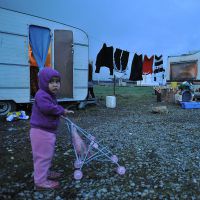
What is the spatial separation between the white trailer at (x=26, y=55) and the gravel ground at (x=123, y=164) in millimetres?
1893

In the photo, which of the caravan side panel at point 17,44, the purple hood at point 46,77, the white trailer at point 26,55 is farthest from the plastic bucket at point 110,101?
the purple hood at point 46,77

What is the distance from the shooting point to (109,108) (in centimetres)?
1262

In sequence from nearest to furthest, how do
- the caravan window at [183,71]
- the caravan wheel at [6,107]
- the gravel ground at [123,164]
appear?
the gravel ground at [123,164], the caravan wheel at [6,107], the caravan window at [183,71]

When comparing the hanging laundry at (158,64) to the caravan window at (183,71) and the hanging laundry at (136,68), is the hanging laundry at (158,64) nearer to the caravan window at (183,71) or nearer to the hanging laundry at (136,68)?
the caravan window at (183,71)

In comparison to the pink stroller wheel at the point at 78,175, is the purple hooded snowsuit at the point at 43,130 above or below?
above

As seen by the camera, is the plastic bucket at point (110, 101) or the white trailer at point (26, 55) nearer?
the white trailer at point (26, 55)

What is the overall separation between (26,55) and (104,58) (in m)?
5.40

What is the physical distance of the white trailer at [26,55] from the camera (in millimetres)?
9312

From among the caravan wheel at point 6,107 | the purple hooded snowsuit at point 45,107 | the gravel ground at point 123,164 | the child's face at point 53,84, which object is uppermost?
the child's face at point 53,84

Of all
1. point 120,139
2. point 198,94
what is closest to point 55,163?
point 120,139

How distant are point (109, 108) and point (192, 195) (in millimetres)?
9101

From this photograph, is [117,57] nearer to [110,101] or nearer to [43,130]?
[110,101]

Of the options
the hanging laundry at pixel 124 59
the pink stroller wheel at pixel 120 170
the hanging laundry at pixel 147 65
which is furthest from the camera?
the hanging laundry at pixel 147 65

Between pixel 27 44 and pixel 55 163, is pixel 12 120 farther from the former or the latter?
pixel 55 163
